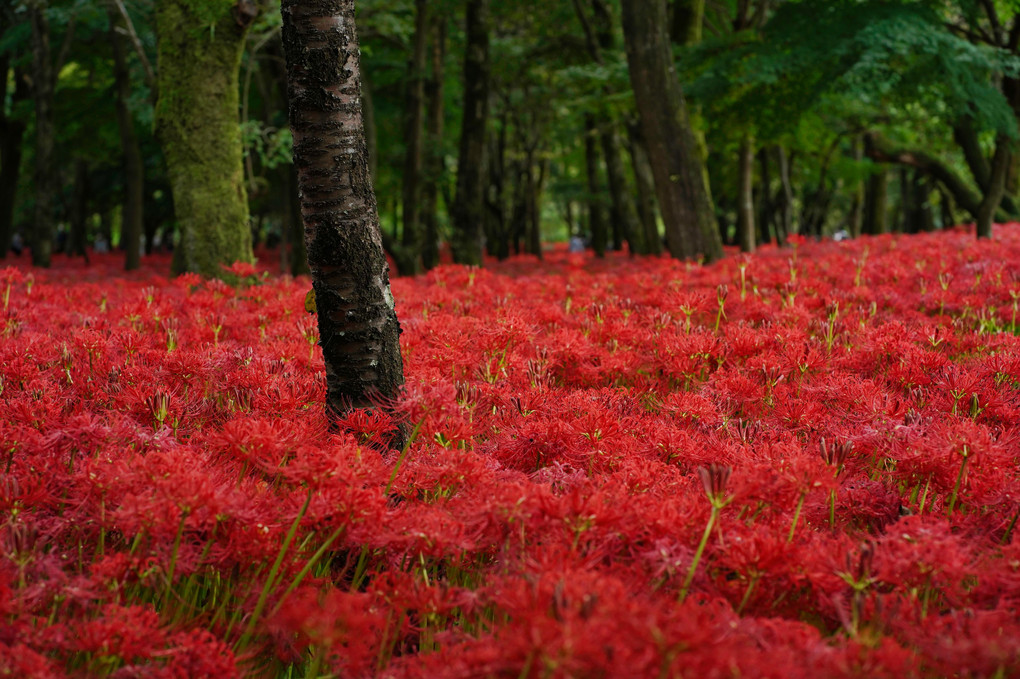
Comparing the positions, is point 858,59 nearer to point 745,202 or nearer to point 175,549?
point 745,202

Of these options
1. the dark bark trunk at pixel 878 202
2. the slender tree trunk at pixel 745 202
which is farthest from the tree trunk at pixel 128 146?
the dark bark trunk at pixel 878 202

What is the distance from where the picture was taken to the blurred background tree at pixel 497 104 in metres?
7.25

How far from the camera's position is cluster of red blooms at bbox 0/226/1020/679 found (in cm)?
152

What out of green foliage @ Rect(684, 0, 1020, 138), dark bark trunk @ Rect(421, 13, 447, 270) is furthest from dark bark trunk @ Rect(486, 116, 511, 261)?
green foliage @ Rect(684, 0, 1020, 138)

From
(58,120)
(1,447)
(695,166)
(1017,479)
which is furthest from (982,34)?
(58,120)

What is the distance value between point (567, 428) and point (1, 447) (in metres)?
1.63

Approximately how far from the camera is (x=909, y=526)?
182cm

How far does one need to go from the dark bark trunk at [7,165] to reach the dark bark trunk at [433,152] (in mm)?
9927

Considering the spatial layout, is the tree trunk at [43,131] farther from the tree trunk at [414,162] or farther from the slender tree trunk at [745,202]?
the slender tree trunk at [745,202]

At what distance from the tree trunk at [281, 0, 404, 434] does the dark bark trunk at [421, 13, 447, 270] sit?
31.4 ft

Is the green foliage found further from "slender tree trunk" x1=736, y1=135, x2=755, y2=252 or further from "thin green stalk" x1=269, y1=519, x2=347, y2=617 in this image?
"thin green stalk" x1=269, y1=519, x2=347, y2=617

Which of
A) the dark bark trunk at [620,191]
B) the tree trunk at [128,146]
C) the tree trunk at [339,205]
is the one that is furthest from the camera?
the dark bark trunk at [620,191]

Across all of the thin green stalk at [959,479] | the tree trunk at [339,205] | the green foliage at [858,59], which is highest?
the green foliage at [858,59]

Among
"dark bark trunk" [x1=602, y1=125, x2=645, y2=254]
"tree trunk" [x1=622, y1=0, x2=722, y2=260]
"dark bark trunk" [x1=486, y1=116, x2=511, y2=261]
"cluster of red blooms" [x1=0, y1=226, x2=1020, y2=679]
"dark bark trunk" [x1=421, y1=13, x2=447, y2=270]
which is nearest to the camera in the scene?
"cluster of red blooms" [x1=0, y1=226, x2=1020, y2=679]
